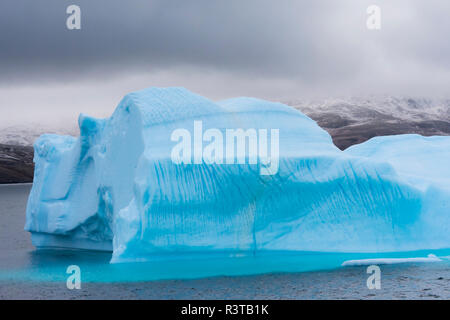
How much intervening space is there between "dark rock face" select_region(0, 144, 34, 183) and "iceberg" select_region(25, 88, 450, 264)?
93732 millimetres

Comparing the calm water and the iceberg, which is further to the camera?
the iceberg

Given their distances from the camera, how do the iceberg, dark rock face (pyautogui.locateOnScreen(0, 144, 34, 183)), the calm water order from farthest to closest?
dark rock face (pyautogui.locateOnScreen(0, 144, 34, 183))
the iceberg
the calm water

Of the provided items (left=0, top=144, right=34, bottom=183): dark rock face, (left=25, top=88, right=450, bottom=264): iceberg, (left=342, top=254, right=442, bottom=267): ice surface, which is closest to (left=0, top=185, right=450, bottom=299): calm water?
(left=342, top=254, right=442, bottom=267): ice surface

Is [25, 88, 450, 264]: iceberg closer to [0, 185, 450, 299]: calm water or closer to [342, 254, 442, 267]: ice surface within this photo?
[0, 185, 450, 299]: calm water

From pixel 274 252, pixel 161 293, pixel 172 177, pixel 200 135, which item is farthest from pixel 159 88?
pixel 161 293

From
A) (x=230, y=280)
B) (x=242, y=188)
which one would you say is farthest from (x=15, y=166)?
(x=230, y=280)

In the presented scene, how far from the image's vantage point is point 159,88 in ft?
53.3

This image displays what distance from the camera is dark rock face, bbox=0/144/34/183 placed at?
348 ft

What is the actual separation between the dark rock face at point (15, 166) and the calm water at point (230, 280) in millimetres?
94371

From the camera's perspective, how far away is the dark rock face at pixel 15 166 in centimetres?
10594

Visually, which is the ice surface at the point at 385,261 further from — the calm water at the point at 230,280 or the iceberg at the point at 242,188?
the iceberg at the point at 242,188

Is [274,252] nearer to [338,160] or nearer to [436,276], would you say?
[338,160]

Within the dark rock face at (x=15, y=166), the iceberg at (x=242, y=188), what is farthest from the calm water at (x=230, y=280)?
the dark rock face at (x=15, y=166)

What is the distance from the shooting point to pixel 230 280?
1274cm
